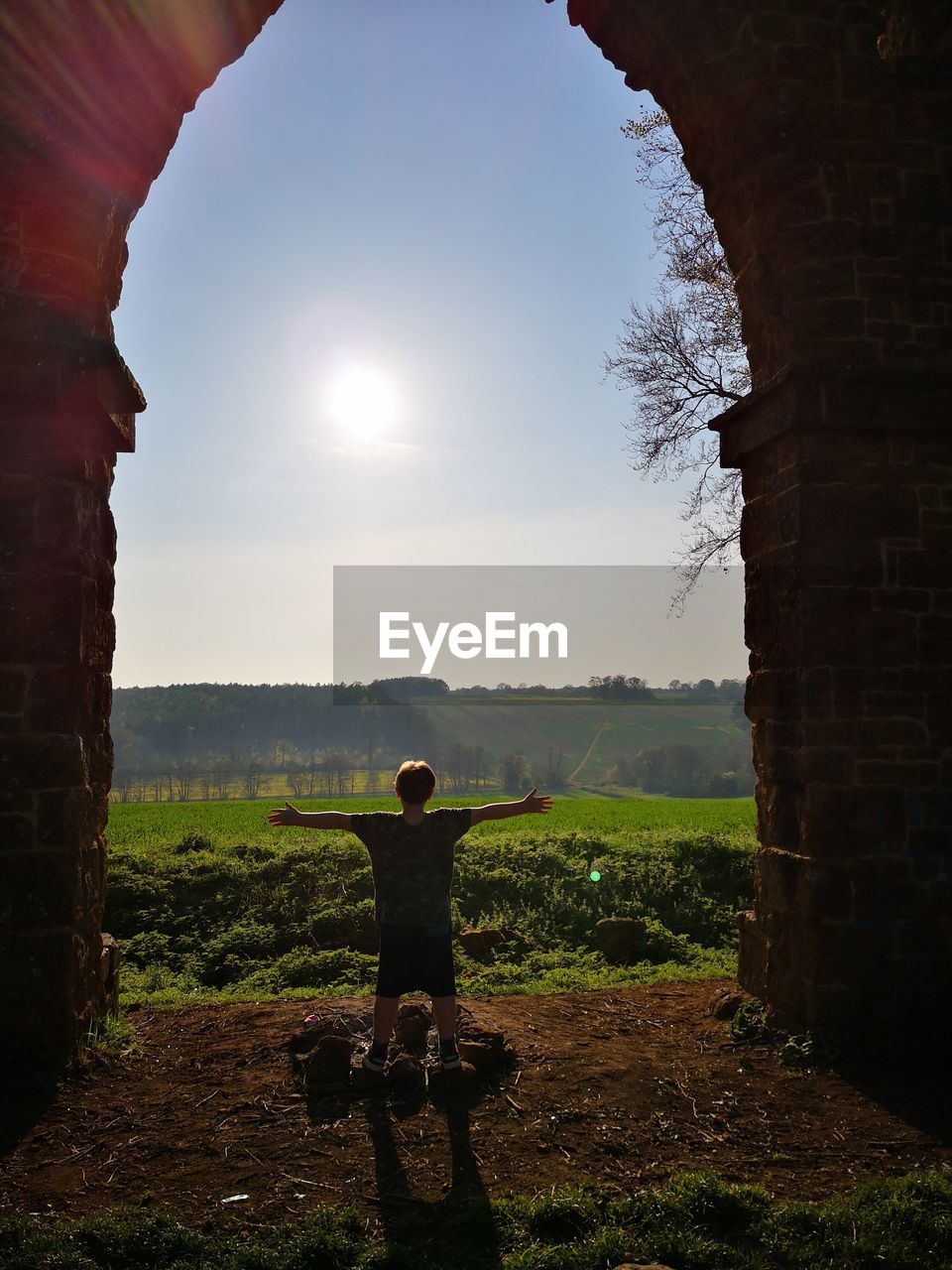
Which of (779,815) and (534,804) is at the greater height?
(534,804)

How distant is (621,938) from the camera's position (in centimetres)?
980

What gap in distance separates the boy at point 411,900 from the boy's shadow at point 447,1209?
59cm

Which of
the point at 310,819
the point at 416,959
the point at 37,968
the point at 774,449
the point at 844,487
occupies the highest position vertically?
the point at 774,449

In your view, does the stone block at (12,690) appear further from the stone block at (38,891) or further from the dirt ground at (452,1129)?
the dirt ground at (452,1129)

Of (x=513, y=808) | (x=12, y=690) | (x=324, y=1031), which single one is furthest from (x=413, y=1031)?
(x=12, y=690)

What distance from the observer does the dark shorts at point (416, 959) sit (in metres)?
5.08

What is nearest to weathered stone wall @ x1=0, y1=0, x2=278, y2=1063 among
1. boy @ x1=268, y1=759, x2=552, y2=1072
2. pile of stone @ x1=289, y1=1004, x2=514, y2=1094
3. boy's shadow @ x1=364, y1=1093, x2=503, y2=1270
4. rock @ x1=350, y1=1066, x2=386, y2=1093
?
pile of stone @ x1=289, y1=1004, x2=514, y2=1094

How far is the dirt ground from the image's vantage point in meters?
4.14

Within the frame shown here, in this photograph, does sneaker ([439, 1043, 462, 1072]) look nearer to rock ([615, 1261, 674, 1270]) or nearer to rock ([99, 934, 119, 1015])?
rock ([615, 1261, 674, 1270])

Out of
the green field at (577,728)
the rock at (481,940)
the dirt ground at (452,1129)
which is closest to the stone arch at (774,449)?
the dirt ground at (452,1129)

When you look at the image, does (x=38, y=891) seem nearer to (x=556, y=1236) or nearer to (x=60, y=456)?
(x=60, y=456)

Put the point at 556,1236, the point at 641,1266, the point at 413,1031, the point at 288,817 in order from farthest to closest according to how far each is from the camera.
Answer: the point at 413,1031 → the point at 288,817 → the point at 556,1236 → the point at 641,1266

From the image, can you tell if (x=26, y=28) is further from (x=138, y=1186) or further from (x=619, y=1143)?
(x=619, y=1143)

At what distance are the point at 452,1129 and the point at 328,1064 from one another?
0.96 m
